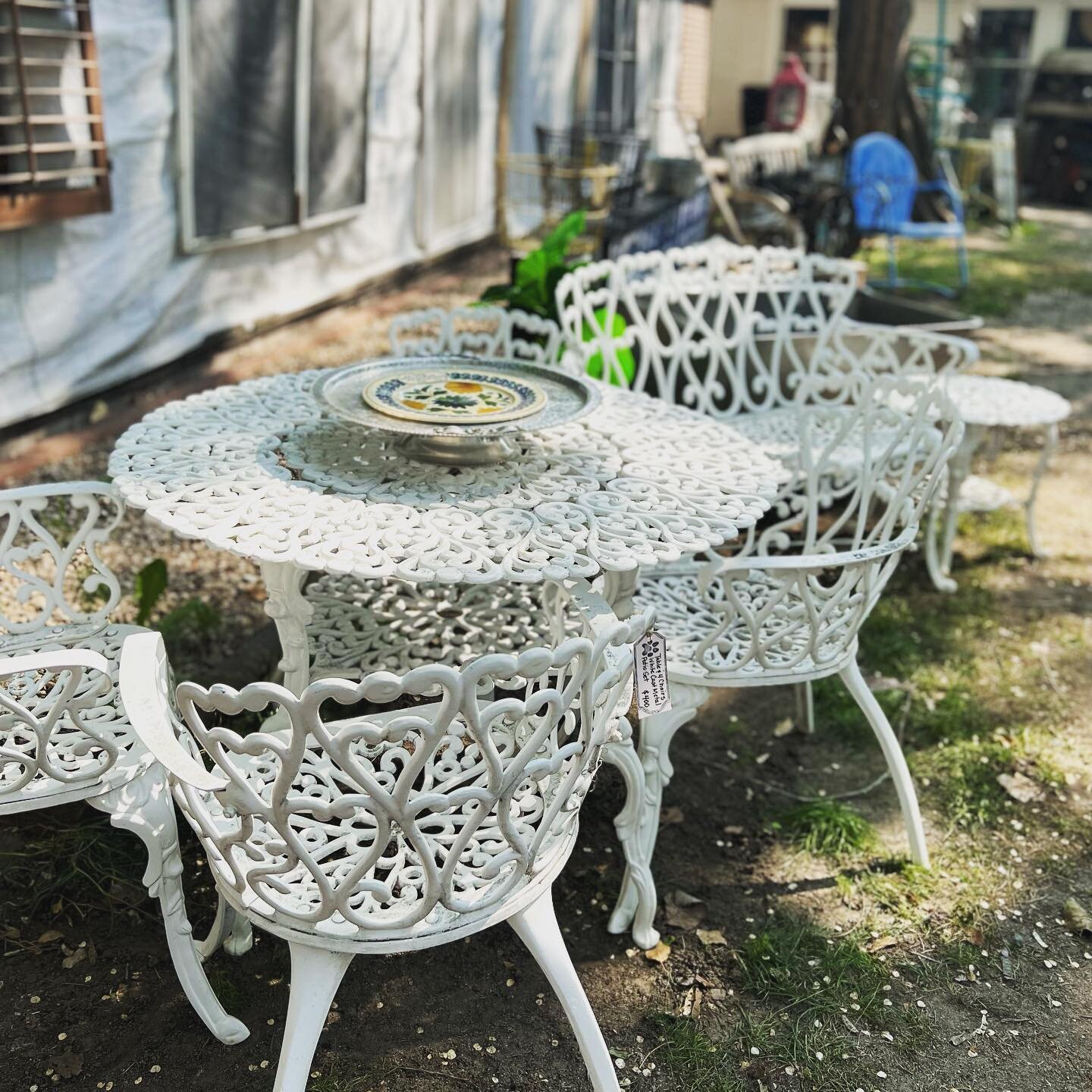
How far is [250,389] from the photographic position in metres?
2.74

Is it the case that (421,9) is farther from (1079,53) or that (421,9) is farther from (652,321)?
(1079,53)

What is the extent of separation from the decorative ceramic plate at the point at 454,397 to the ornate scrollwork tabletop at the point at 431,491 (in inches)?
4.1

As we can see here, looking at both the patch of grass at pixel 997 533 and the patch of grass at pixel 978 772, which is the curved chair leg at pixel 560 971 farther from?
the patch of grass at pixel 997 533

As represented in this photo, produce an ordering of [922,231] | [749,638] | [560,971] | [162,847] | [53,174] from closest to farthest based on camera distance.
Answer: [560,971] → [162,847] → [749,638] → [53,174] → [922,231]

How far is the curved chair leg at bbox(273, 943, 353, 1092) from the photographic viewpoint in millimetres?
1620

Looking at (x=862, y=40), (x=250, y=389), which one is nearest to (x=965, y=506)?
(x=250, y=389)

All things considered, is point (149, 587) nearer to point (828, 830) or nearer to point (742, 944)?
point (742, 944)

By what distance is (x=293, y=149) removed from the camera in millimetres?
5973

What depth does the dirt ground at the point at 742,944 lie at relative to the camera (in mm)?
2066

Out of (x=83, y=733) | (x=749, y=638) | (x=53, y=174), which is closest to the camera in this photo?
(x=83, y=733)

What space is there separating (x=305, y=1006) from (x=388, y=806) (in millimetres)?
406

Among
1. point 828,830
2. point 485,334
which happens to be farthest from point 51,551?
point 828,830

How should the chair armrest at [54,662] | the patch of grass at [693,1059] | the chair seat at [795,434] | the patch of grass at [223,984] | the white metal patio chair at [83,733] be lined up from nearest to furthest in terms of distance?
the chair armrest at [54,662]
the white metal patio chair at [83,733]
the patch of grass at [693,1059]
the patch of grass at [223,984]
the chair seat at [795,434]

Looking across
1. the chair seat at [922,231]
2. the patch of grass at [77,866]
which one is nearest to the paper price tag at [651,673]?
the patch of grass at [77,866]
